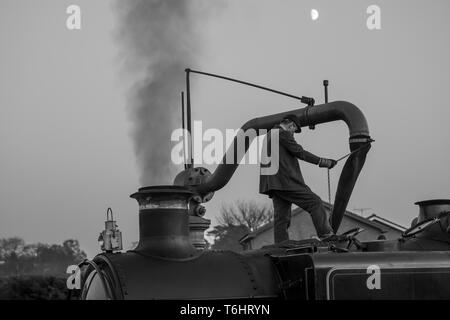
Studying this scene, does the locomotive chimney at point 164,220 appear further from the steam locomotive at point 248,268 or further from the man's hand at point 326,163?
the man's hand at point 326,163

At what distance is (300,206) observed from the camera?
27.9ft

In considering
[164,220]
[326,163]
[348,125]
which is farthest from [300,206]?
[164,220]

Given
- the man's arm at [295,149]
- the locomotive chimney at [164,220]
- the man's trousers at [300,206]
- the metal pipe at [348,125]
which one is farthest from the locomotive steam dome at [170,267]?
the metal pipe at [348,125]

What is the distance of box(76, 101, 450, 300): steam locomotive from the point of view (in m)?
6.33

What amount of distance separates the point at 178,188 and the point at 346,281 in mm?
1689

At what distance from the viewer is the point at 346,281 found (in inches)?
248

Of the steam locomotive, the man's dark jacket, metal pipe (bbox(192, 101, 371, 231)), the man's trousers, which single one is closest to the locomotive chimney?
the steam locomotive

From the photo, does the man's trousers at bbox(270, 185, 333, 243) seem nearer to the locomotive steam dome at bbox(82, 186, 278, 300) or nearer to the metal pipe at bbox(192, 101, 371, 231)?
the metal pipe at bbox(192, 101, 371, 231)

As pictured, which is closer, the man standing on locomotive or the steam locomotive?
the steam locomotive

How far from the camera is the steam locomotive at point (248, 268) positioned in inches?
249

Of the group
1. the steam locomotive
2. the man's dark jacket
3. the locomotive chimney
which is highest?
the man's dark jacket

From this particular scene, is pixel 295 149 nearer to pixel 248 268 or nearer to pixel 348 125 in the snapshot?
pixel 348 125
